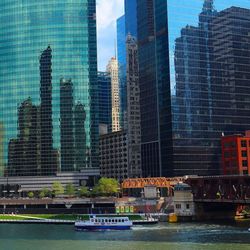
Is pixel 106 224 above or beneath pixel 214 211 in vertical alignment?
beneath

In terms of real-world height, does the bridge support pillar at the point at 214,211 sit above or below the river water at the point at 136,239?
above

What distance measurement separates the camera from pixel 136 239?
122 metres

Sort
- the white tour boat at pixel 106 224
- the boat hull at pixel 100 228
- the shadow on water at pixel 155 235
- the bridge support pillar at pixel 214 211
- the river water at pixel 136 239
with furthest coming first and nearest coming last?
1. the bridge support pillar at pixel 214 211
2. the white tour boat at pixel 106 224
3. the boat hull at pixel 100 228
4. the shadow on water at pixel 155 235
5. the river water at pixel 136 239

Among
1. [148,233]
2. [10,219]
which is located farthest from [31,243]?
[10,219]

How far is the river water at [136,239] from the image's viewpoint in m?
108

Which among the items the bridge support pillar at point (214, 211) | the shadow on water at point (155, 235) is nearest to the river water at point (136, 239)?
the shadow on water at point (155, 235)

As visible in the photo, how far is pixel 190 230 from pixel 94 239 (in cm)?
2457

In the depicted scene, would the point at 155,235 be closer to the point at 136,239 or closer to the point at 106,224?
the point at 136,239

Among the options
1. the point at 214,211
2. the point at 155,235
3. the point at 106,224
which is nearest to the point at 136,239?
the point at 155,235

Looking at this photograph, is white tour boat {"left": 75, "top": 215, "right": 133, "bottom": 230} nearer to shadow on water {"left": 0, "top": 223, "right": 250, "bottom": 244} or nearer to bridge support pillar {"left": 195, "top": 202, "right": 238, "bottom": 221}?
shadow on water {"left": 0, "top": 223, "right": 250, "bottom": 244}

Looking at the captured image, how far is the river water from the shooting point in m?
108

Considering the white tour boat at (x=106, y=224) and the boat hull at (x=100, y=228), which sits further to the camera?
the white tour boat at (x=106, y=224)

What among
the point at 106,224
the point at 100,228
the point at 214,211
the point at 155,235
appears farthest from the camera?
the point at 214,211

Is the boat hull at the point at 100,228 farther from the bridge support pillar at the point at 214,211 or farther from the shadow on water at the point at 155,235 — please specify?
the bridge support pillar at the point at 214,211
